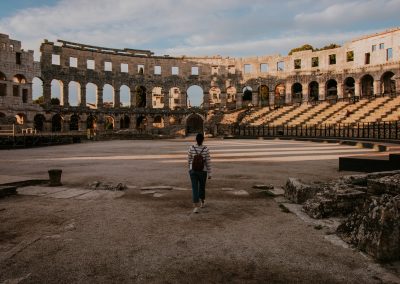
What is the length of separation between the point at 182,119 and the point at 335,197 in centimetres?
4487

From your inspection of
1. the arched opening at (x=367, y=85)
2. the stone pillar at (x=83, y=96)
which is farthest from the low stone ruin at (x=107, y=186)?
the arched opening at (x=367, y=85)

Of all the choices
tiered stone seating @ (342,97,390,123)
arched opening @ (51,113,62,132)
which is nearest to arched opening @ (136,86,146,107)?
arched opening @ (51,113,62,132)

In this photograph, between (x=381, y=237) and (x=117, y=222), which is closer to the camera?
(x=381, y=237)

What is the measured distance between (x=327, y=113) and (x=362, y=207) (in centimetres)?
3306

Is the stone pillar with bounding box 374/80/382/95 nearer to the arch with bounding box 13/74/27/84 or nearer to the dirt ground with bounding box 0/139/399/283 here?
the dirt ground with bounding box 0/139/399/283

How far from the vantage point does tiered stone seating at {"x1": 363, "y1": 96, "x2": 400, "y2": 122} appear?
28.2 m

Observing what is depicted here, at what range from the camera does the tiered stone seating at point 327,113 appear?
113ft

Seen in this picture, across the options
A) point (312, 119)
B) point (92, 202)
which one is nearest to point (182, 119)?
point (312, 119)

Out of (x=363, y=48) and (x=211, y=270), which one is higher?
(x=363, y=48)

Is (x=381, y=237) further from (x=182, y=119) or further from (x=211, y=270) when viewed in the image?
(x=182, y=119)

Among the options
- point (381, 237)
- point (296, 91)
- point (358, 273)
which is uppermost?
point (296, 91)

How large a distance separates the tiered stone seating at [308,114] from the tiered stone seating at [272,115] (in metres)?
3.03

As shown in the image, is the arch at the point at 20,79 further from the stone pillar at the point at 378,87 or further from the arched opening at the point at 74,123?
the stone pillar at the point at 378,87

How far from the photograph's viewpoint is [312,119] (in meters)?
35.2
